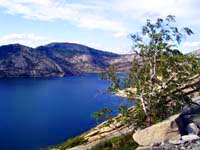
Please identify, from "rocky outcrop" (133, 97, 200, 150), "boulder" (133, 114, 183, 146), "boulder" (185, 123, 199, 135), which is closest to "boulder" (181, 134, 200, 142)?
"rocky outcrop" (133, 97, 200, 150)

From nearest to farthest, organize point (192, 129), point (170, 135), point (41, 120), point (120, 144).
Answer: point (170, 135)
point (192, 129)
point (120, 144)
point (41, 120)

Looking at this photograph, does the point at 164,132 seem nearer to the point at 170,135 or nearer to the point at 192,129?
the point at 170,135

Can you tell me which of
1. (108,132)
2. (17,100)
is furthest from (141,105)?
(17,100)

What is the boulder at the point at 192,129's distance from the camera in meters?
29.4

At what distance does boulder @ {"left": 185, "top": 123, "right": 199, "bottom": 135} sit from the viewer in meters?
29.4

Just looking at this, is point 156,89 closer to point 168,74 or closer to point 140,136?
point 168,74

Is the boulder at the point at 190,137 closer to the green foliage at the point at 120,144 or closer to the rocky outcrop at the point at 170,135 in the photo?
the rocky outcrop at the point at 170,135

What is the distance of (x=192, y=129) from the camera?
97.1ft

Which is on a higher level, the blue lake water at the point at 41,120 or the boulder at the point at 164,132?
the boulder at the point at 164,132

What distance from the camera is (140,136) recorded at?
97.8 ft

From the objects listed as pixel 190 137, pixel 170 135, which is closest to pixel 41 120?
pixel 170 135

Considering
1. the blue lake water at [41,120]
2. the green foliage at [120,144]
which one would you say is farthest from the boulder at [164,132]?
the blue lake water at [41,120]

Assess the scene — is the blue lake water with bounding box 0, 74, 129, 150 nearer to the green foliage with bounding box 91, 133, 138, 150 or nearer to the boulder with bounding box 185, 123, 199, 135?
the green foliage with bounding box 91, 133, 138, 150

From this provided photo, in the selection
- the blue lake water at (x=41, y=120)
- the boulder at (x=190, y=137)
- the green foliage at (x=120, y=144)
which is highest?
the boulder at (x=190, y=137)
